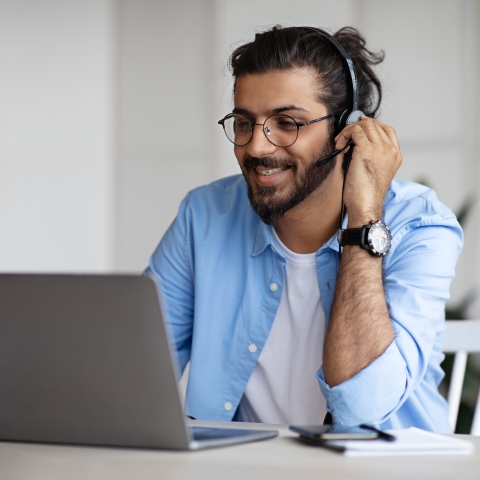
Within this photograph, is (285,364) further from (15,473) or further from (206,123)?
(206,123)

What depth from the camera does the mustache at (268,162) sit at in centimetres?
155

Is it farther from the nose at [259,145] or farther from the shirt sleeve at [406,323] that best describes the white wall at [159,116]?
the shirt sleeve at [406,323]

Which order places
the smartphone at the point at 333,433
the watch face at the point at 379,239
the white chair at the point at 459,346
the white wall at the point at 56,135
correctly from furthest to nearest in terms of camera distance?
the white wall at the point at 56,135, the white chair at the point at 459,346, the watch face at the point at 379,239, the smartphone at the point at 333,433

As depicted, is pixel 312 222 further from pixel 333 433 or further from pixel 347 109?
Answer: pixel 333 433

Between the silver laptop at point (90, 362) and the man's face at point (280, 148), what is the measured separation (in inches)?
33.3

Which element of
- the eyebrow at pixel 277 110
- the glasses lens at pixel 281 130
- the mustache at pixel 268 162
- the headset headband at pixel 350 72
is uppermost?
the headset headband at pixel 350 72

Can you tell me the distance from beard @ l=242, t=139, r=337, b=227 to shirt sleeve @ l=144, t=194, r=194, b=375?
21 centimetres

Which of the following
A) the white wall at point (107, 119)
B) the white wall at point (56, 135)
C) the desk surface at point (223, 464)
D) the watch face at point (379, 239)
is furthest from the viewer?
the white wall at point (56, 135)

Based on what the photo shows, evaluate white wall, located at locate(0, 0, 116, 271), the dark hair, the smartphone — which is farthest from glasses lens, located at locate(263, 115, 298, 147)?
white wall, located at locate(0, 0, 116, 271)

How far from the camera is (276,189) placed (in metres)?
1.56

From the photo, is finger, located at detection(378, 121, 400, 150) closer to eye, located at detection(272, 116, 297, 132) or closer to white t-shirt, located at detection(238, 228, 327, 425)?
eye, located at detection(272, 116, 297, 132)

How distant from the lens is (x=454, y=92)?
10.4 feet

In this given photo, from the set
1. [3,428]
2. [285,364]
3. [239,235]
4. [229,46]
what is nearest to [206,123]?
[229,46]

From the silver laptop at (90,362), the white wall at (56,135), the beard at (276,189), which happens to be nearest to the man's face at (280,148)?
the beard at (276,189)
